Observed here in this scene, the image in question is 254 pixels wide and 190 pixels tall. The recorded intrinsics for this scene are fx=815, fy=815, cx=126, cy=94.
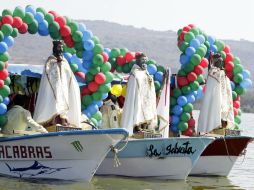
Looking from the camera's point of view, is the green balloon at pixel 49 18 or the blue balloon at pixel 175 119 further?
the blue balloon at pixel 175 119

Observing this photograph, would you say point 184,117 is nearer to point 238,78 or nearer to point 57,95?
point 238,78

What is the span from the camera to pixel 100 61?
18.7m

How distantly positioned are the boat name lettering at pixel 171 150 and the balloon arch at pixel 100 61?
1610mm

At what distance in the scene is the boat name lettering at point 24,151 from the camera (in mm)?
16406

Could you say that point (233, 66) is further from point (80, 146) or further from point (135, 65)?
point (80, 146)

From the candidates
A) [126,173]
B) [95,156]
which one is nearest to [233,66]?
[126,173]

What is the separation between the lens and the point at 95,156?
16516 mm

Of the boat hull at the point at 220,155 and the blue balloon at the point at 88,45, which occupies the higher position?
Result: the blue balloon at the point at 88,45

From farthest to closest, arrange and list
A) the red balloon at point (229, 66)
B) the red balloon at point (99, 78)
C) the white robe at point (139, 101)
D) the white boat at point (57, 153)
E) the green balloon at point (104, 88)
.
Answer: the red balloon at point (229, 66) < the green balloon at point (104, 88) < the red balloon at point (99, 78) < the white robe at point (139, 101) < the white boat at point (57, 153)

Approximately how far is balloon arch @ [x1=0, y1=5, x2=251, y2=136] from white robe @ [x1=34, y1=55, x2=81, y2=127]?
754mm

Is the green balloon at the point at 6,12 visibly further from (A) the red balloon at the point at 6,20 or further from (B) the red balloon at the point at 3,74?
(B) the red balloon at the point at 3,74

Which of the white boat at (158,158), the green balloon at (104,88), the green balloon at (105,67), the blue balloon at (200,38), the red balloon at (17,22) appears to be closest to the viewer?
the red balloon at (17,22)

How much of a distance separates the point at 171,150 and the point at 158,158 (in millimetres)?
365

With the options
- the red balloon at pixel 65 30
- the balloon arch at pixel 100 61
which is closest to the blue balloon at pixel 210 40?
the balloon arch at pixel 100 61
